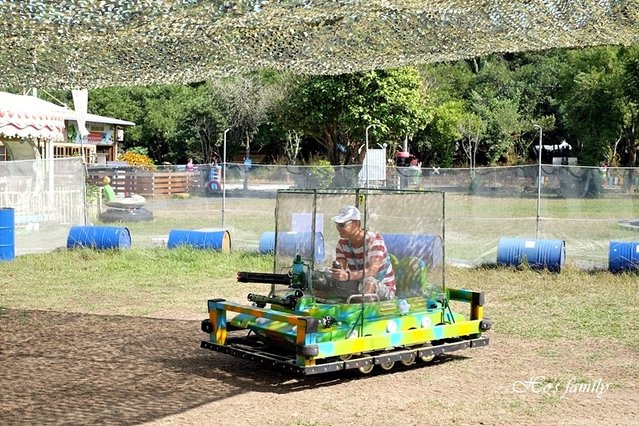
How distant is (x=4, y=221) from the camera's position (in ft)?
47.2

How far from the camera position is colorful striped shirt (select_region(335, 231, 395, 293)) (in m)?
7.16

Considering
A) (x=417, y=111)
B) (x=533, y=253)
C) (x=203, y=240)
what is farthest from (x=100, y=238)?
(x=417, y=111)

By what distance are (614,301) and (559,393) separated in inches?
172

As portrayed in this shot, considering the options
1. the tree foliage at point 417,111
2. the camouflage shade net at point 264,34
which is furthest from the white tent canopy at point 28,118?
the tree foliage at point 417,111

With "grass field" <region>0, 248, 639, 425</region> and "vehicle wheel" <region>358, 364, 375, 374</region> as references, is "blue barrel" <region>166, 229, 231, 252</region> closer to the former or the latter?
"grass field" <region>0, 248, 639, 425</region>

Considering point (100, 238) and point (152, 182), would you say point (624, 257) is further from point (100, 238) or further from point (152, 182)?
point (152, 182)

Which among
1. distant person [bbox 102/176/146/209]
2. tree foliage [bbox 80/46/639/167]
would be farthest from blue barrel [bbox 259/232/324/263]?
tree foliage [bbox 80/46/639/167]

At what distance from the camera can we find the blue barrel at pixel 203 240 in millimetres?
14977

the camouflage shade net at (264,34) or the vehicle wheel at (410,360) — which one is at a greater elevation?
the camouflage shade net at (264,34)

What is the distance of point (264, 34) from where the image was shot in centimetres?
780

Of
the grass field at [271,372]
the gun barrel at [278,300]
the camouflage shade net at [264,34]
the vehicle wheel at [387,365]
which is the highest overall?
the camouflage shade net at [264,34]

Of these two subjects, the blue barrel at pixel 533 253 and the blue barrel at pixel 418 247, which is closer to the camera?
the blue barrel at pixel 418 247

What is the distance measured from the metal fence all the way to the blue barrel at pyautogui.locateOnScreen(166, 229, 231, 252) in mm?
858

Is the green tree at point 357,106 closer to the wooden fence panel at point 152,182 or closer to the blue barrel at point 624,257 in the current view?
the wooden fence panel at point 152,182
